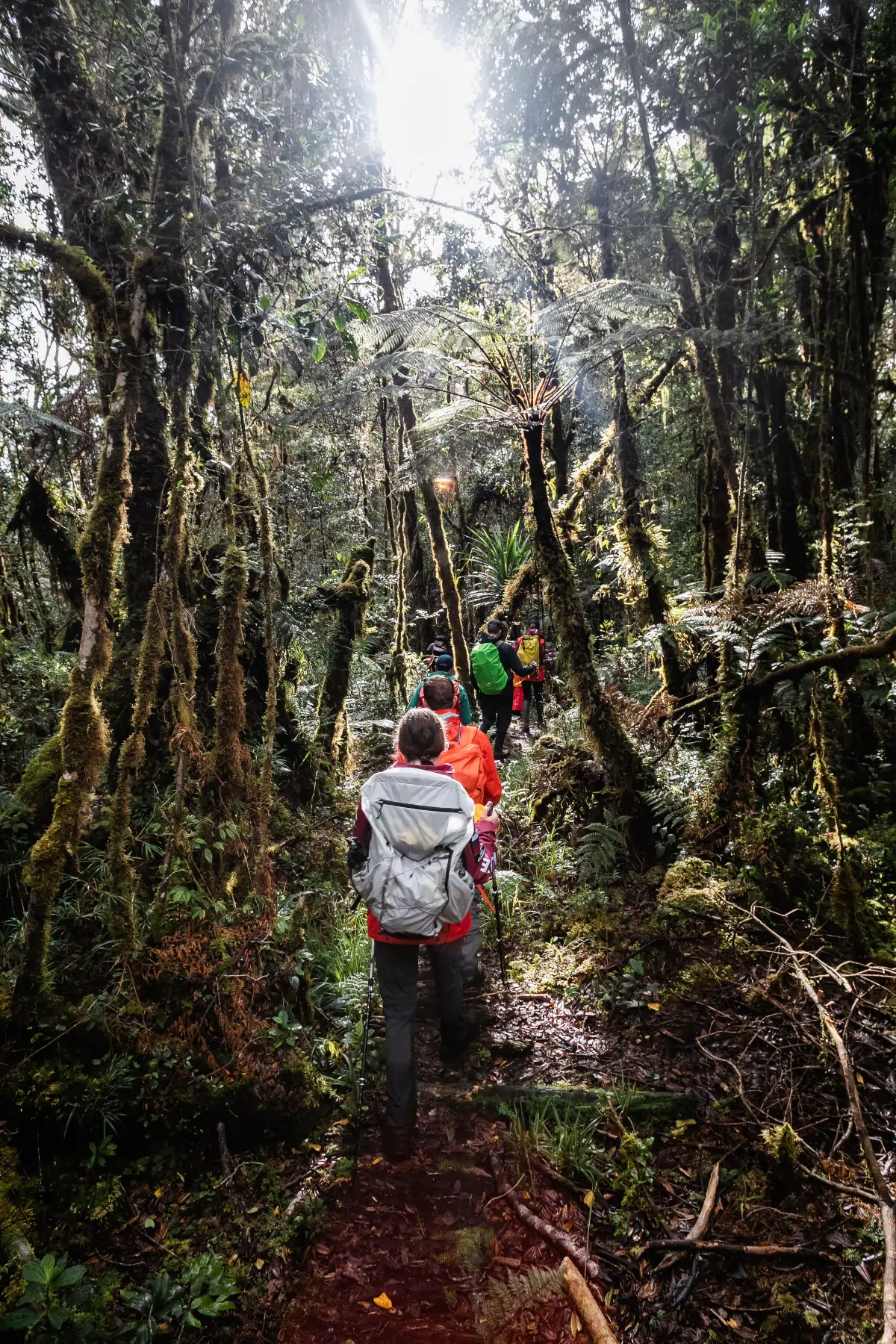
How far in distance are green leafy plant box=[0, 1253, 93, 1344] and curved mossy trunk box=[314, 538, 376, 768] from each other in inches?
220

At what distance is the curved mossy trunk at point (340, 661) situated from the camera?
801cm

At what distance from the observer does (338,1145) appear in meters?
3.54

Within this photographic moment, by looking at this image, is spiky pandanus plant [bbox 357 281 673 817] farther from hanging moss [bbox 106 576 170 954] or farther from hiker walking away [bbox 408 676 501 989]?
hanging moss [bbox 106 576 170 954]

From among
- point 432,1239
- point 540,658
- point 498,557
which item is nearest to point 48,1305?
point 432,1239

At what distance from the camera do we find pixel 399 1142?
3.35 m

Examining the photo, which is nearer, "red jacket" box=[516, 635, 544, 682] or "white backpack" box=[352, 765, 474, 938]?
"white backpack" box=[352, 765, 474, 938]

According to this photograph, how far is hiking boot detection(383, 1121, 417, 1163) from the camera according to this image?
3346 millimetres

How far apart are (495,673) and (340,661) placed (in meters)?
1.96

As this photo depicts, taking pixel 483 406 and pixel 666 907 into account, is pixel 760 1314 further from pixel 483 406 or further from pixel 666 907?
pixel 483 406

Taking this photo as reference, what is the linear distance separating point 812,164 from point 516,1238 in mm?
8803

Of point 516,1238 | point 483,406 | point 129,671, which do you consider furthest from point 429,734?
point 483,406

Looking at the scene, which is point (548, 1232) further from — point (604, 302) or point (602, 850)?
point (604, 302)

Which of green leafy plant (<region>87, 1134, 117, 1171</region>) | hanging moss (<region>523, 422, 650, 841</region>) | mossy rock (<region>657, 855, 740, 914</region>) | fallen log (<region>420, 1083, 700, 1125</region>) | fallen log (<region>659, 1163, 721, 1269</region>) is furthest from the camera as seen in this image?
hanging moss (<region>523, 422, 650, 841</region>)

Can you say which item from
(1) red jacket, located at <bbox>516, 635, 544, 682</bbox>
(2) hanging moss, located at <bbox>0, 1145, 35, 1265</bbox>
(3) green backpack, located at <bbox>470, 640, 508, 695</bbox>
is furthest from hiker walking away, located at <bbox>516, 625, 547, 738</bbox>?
(2) hanging moss, located at <bbox>0, 1145, 35, 1265</bbox>
